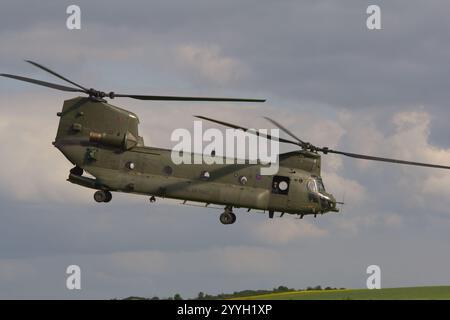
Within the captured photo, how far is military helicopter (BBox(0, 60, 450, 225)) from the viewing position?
225 ft

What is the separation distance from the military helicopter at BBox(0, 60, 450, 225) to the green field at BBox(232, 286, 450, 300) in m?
6.46

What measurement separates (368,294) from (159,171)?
58.6 ft

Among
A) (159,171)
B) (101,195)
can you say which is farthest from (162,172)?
(101,195)

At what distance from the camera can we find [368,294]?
75.1 meters

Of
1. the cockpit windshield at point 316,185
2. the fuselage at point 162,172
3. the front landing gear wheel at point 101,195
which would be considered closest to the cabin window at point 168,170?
the fuselage at point 162,172

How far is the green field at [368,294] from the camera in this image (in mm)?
71438

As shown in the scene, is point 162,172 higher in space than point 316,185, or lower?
higher

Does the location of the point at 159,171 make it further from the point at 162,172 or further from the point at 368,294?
the point at 368,294

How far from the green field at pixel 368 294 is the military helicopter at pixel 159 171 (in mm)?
6459

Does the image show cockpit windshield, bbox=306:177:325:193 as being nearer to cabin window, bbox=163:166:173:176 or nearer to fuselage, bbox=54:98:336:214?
fuselage, bbox=54:98:336:214

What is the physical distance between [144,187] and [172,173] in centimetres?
201

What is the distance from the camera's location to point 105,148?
69.6 metres

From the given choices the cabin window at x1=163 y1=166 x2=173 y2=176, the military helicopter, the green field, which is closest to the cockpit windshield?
the military helicopter
